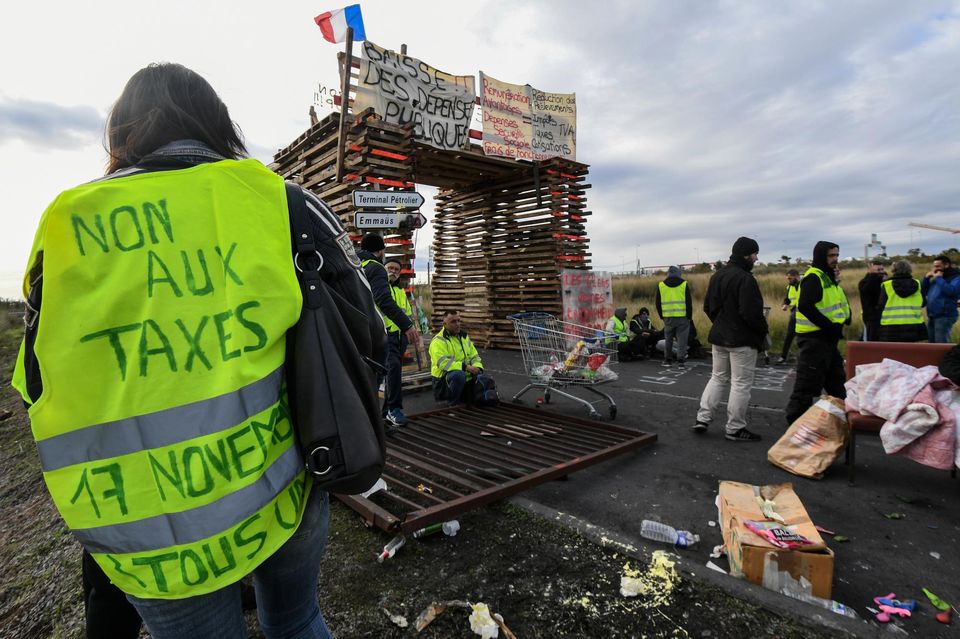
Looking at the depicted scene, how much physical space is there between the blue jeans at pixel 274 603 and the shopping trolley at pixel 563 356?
4461 millimetres

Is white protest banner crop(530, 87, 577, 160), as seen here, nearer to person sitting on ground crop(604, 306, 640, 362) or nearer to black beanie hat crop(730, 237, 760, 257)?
person sitting on ground crop(604, 306, 640, 362)

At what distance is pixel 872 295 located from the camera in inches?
309

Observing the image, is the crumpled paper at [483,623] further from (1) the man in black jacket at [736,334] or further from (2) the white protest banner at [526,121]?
(2) the white protest banner at [526,121]

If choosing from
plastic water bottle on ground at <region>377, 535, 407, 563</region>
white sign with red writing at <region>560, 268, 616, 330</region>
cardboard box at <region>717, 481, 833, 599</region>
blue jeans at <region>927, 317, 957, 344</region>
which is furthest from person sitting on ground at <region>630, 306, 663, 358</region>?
plastic water bottle on ground at <region>377, 535, 407, 563</region>

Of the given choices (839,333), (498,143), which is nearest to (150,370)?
(839,333)

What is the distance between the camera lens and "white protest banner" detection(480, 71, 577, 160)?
10.8 m

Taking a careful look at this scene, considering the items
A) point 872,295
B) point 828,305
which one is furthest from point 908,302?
point 828,305

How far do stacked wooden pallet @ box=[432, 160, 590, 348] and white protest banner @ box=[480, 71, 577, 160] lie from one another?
1.82 ft

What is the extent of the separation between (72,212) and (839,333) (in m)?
6.07

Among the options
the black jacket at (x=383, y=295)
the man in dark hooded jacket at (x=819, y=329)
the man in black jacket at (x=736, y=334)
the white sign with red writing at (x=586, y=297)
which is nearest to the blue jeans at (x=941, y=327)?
the man in dark hooded jacket at (x=819, y=329)

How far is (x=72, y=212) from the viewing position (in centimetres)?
99

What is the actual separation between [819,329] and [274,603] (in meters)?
5.57

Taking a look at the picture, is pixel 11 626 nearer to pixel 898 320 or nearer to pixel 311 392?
pixel 311 392

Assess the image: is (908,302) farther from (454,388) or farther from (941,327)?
(454,388)
